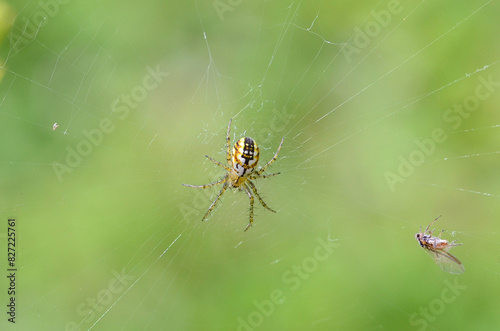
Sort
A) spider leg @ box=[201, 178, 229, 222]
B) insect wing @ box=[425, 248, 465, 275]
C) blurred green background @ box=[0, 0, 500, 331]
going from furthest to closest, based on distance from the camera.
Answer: blurred green background @ box=[0, 0, 500, 331]
spider leg @ box=[201, 178, 229, 222]
insect wing @ box=[425, 248, 465, 275]

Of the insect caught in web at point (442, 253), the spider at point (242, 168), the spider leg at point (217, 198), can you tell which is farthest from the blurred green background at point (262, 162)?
the insect caught in web at point (442, 253)

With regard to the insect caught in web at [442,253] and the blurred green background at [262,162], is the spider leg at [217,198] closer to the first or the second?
the blurred green background at [262,162]

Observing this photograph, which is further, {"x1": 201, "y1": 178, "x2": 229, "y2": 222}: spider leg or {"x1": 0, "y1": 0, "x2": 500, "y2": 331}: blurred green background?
{"x1": 0, "y1": 0, "x2": 500, "y2": 331}: blurred green background

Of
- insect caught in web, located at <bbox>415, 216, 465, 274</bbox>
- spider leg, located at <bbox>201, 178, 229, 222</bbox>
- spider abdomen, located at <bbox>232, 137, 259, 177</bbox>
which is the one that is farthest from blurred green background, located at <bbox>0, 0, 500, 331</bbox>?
insect caught in web, located at <bbox>415, 216, 465, 274</bbox>

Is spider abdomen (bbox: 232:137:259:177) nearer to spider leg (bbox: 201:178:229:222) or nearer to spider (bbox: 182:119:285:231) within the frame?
spider (bbox: 182:119:285:231)

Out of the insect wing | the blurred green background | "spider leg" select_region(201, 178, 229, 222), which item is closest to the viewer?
the insect wing

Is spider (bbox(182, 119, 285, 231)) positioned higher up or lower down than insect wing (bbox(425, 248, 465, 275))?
higher up

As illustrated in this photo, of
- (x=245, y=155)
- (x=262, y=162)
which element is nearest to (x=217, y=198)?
(x=262, y=162)
